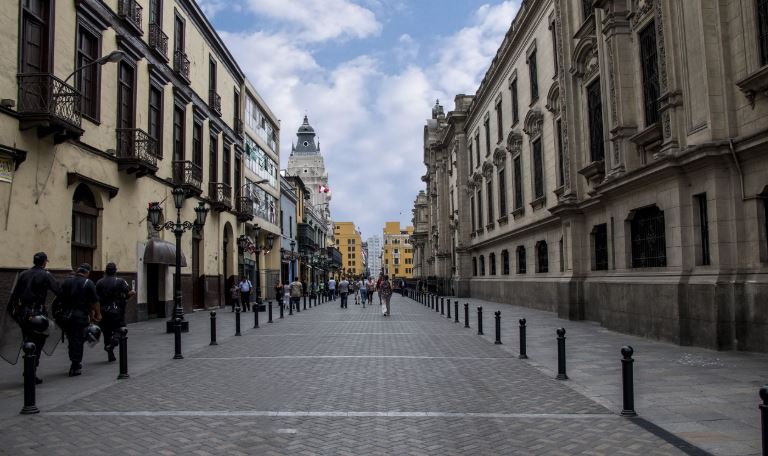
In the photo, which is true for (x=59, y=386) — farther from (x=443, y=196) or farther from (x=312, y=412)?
(x=443, y=196)

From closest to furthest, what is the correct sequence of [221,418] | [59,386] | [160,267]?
[221,418], [59,386], [160,267]

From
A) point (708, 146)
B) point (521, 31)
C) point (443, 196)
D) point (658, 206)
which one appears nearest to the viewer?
point (708, 146)

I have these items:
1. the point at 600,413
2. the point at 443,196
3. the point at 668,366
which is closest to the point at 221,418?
the point at 600,413

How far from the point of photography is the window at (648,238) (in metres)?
13.6

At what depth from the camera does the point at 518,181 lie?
30797 millimetres

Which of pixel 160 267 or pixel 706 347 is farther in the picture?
pixel 160 267

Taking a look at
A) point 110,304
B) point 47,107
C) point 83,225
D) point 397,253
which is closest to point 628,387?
point 110,304

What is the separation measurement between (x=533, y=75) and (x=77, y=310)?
2289cm

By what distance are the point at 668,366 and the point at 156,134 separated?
20.3m

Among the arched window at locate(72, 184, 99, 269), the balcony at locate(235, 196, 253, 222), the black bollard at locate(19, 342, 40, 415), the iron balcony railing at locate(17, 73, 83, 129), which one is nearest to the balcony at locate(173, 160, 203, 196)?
the arched window at locate(72, 184, 99, 269)

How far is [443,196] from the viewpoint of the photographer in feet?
192

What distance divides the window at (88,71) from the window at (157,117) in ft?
15.7

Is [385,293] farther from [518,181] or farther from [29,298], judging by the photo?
[29,298]

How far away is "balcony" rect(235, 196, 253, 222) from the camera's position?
35.0m
